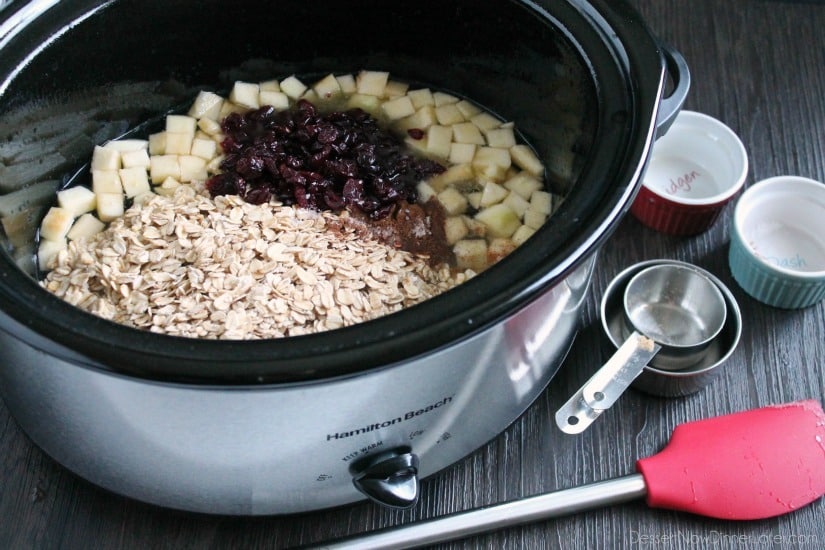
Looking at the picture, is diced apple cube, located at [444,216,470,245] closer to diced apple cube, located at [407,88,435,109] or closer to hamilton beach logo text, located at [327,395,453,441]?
diced apple cube, located at [407,88,435,109]

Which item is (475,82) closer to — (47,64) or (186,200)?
(186,200)

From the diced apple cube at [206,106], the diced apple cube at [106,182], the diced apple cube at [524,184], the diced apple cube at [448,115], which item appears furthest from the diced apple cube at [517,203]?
the diced apple cube at [106,182]

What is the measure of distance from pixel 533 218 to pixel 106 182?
77cm

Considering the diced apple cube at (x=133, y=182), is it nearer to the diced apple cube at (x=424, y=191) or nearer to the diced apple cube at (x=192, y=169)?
the diced apple cube at (x=192, y=169)

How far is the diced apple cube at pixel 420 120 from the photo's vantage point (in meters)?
1.69

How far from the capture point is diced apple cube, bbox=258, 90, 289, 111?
1715 mm

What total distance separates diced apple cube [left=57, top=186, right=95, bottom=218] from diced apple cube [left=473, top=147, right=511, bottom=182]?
704 mm

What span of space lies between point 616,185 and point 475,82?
2.21ft

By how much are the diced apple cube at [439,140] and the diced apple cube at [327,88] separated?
0.22m

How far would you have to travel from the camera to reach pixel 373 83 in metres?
1.73

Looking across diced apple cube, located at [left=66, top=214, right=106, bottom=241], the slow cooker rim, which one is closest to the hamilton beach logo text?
the slow cooker rim

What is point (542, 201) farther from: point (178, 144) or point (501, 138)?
point (178, 144)

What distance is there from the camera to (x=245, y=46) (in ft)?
5.49

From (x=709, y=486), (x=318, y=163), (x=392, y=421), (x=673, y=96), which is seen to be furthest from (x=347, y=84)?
(x=709, y=486)
